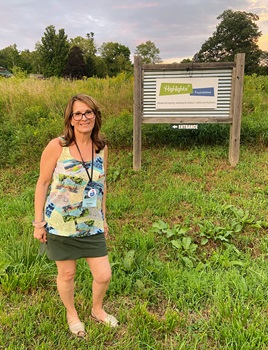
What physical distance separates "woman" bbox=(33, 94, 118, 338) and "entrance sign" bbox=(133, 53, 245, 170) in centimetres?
322

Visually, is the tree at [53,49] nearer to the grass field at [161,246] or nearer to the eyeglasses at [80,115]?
the grass field at [161,246]

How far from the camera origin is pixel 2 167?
5734 millimetres

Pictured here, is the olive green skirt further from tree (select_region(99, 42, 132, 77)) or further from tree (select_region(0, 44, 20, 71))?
tree (select_region(99, 42, 132, 77))

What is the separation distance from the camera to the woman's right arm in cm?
190

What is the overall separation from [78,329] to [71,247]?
632 mm

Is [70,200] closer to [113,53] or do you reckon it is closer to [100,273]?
[100,273]

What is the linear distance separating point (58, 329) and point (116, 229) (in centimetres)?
159

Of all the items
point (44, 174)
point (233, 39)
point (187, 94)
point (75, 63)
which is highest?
point (233, 39)

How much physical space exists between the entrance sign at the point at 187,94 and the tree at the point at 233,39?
39739mm

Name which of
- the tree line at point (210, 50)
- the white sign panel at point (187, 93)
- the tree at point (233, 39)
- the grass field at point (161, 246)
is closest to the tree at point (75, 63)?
the tree line at point (210, 50)

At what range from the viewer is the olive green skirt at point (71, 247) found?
1941mm

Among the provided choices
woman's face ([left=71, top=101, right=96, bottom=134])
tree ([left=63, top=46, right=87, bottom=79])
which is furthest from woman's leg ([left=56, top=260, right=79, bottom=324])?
tree ([left=63, top=46, right=87, bottom=79])

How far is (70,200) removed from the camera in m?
1.91

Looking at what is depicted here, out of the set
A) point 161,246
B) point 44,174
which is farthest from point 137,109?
point 44,174
